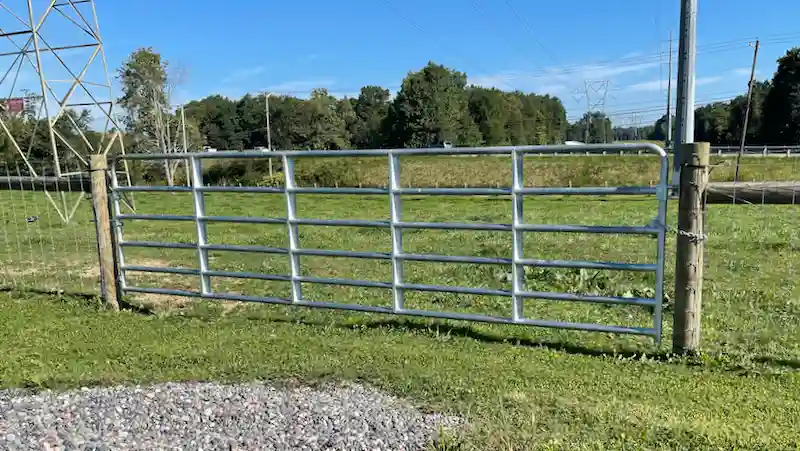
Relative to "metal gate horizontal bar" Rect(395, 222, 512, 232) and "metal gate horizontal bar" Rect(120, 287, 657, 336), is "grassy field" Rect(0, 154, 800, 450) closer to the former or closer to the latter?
"metal gate horizontal bar" Rect(120, 287, 657, 336)

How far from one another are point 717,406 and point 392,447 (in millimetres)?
1959

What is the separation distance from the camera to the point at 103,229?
6.52 meters

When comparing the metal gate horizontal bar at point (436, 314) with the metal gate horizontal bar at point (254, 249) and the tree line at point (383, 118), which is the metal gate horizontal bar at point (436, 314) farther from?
the tree line at point (383, 118)

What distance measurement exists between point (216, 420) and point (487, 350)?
7.25ft

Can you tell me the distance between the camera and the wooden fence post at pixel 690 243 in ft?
14.7

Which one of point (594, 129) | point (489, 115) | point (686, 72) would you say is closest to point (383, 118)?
point (489, 115)

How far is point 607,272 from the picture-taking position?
7.41 metres

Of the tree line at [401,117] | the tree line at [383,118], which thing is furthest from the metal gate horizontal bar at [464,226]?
the tree line at [383,118]

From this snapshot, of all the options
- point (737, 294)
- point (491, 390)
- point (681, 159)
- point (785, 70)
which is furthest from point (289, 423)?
point (785, 70)

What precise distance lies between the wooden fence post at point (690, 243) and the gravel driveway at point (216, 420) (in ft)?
7.29

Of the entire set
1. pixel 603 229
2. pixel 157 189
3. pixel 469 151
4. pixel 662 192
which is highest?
pixel 469 151

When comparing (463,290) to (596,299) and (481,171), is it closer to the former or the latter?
(596,299)

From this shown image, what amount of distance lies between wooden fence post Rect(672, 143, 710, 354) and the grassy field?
0.74 feet

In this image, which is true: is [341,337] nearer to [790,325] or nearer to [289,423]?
[289,423]
